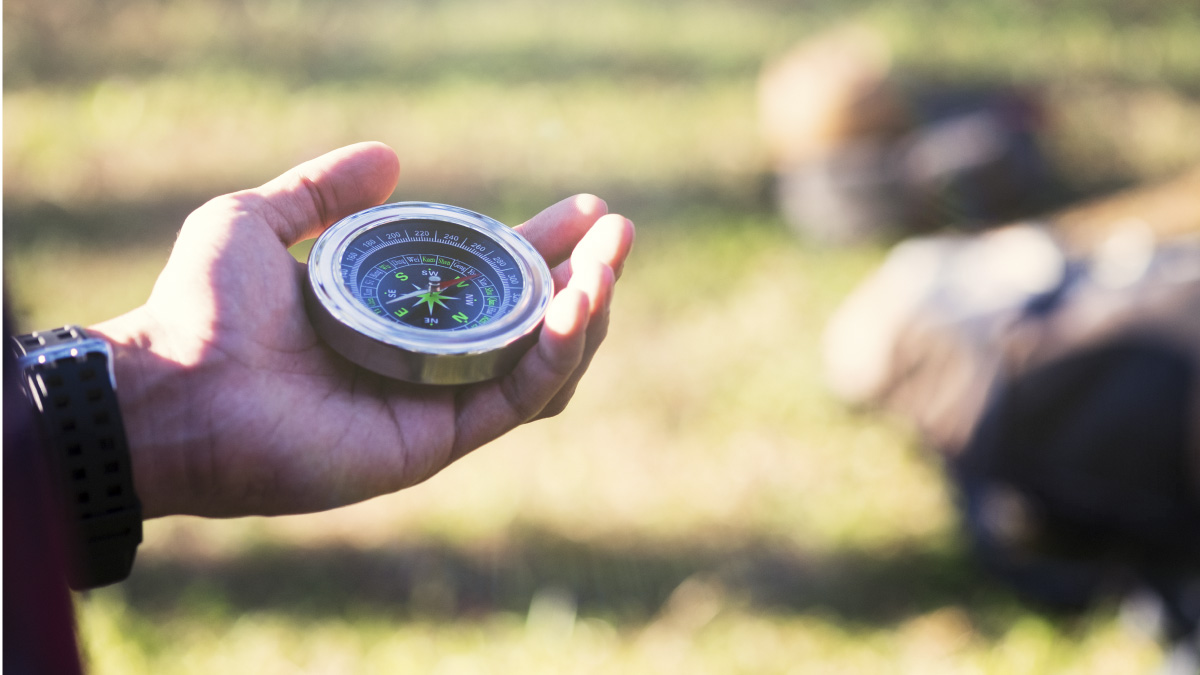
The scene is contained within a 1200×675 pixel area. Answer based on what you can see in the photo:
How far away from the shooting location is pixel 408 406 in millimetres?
1425

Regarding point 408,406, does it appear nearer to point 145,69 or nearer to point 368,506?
point 368,506

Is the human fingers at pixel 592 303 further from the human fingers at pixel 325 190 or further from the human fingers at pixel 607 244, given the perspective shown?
the human fingers at pixel 325 190

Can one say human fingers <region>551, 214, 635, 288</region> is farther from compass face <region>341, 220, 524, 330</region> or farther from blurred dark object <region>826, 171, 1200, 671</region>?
blurred dark object <region>826, 171, 1200, 671</region>

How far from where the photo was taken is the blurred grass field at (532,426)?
266 centimetres

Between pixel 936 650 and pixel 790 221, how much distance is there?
2240mm

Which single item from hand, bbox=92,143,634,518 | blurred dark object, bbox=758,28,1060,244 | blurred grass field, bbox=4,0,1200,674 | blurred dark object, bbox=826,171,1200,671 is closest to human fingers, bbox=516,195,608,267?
hand, bbox=92,143,634,518

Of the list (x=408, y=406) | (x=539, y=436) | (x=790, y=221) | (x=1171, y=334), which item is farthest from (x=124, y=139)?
(x=1171, y=334)

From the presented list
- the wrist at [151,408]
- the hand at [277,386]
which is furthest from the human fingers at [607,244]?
the wrist at [151,408]

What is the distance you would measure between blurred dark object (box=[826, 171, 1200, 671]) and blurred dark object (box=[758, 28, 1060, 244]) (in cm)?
95

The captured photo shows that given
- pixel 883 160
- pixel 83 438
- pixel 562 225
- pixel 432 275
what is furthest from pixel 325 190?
pixel 883 160

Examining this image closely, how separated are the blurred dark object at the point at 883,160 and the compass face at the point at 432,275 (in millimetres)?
3232

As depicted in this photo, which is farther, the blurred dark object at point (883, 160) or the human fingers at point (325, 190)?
the blurred dark object at point (883, 160)

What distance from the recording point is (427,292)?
1404 mm

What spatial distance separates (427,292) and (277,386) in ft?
0.86
